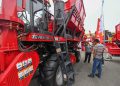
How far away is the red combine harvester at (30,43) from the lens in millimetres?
2887

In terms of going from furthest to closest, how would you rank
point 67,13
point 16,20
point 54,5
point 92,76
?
point 92,76 < point 67,13 < point 54,5 < point 16,20

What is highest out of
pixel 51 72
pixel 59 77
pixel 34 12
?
pixel 34 12

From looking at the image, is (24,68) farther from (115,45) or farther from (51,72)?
(115,45)

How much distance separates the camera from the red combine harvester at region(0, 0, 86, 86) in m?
2.89

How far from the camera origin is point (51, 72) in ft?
14.4

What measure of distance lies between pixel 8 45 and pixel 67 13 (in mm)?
3546

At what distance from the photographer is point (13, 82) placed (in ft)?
9.48

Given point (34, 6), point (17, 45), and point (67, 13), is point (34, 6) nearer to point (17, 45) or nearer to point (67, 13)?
point (17, 45)

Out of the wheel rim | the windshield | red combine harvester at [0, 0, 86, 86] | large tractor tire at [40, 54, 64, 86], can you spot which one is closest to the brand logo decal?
red combine harvester at [0, 0, 86, 86]

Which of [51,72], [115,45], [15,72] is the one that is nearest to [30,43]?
[51,72]

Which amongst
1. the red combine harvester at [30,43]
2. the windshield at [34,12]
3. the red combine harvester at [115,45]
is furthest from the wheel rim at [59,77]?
the red combine harvester at [115,45]

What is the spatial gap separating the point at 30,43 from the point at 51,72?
3.02 feet

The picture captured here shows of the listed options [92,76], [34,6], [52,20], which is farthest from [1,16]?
[92,76]

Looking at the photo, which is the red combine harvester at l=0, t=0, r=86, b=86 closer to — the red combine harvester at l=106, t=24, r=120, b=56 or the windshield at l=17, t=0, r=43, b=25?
the windshield at l=17, t=0, r=43, b=25
